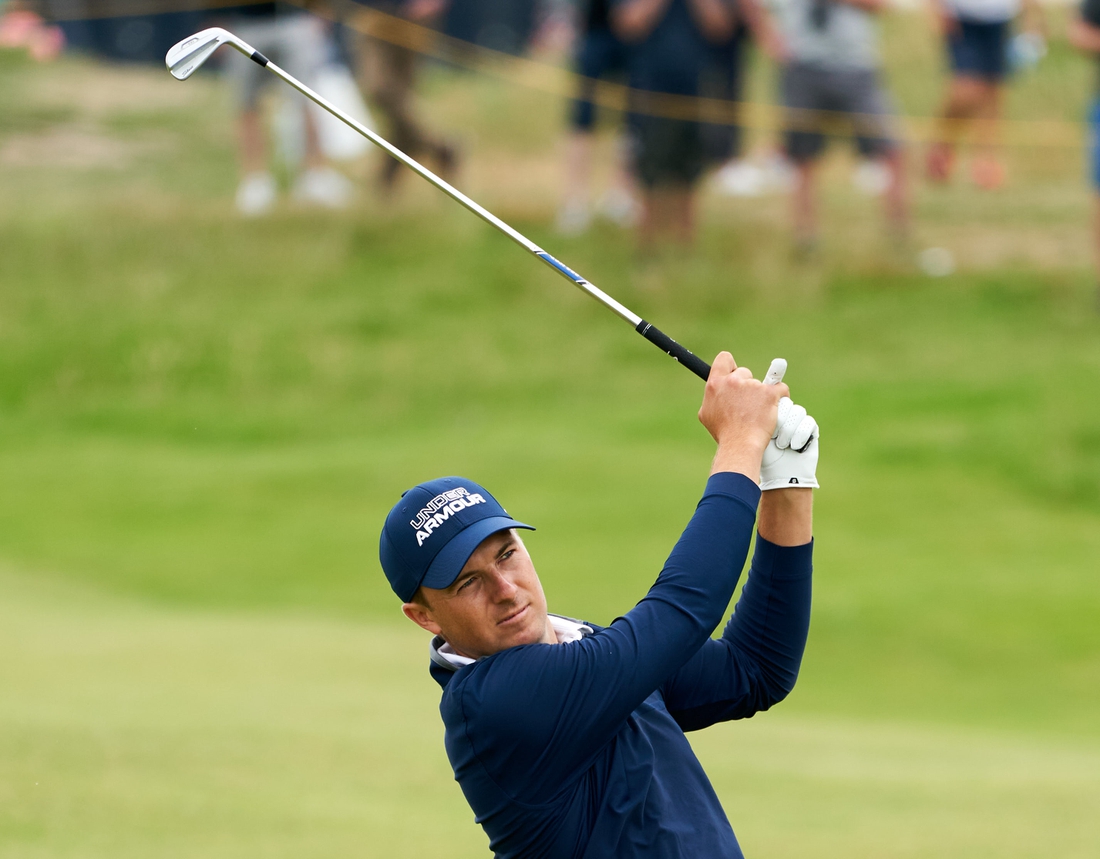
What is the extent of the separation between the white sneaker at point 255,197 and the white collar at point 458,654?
11.6 metres

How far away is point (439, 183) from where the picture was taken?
325cm

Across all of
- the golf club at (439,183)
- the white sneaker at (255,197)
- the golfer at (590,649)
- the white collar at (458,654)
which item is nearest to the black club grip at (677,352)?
the golf club at (439,183)

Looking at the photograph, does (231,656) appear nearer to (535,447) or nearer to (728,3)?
(535,447)

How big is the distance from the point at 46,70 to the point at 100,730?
409 inches

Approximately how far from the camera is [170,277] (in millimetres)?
13469

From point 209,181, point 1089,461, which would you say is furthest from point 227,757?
point 209,181

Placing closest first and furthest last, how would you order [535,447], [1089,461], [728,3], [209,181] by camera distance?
[1089,461] → [535,447] → [728,3] → [209,181]

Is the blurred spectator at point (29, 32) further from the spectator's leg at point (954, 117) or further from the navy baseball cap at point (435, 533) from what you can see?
the navy baseball cap at point (435, 533)

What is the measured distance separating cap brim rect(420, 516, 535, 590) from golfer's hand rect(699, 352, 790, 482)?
1.27ft

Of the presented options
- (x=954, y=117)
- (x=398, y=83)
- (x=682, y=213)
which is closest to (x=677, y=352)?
(x=682, y=213)

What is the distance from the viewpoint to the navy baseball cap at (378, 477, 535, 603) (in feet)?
8.87

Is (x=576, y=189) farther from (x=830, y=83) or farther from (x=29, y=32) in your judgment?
(x=29, y=32)

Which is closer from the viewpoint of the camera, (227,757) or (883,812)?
(883,812)

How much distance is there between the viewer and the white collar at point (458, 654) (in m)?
2.75
